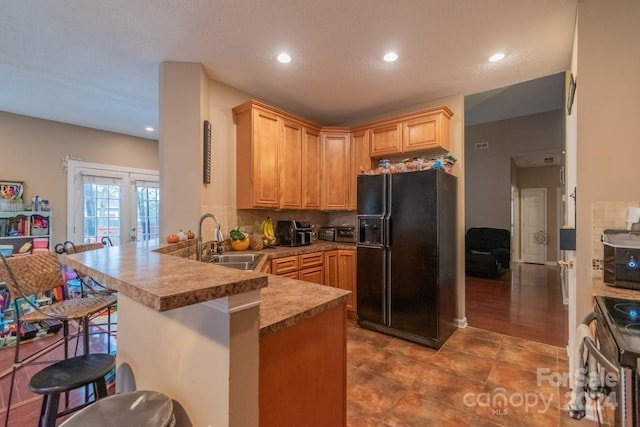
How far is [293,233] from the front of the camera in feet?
11.1

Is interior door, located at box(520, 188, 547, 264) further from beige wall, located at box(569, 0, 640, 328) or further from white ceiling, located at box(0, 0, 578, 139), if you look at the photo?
beige wall, located at box(569, 0, 640, 328)

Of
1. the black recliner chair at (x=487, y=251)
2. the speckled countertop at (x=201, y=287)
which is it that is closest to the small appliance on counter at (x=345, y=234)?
the speckled countertop at (x=201, y=287)

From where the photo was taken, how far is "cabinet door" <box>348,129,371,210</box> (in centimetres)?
370

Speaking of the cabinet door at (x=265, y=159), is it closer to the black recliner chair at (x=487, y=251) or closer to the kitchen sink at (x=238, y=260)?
the kitchen sink at (x=238, y=260)

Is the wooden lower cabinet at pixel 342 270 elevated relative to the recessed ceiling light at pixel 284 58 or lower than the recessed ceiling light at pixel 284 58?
lower

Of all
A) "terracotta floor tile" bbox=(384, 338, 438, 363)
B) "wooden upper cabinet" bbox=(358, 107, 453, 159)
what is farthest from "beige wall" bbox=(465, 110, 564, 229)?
"terracotta floor tile" bbox=(384, 338, 438, 363)

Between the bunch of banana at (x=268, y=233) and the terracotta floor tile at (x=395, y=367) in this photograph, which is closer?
the terracotta floor tile at (x=395, y=367)

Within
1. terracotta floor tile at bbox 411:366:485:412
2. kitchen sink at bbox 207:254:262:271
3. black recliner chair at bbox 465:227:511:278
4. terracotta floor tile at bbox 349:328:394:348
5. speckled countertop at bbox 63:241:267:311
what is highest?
speckled countertop at bbox 63:241:267:311

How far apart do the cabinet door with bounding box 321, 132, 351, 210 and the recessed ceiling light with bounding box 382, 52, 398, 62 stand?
1.35m

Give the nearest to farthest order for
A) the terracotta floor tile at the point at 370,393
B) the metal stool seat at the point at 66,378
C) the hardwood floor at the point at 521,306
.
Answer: the metal stool seat at the point at 66,378 < the terracotta floor tile at the point at 370,393 < the hardwood floor at the point at 521,306

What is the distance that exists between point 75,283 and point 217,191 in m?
2.71

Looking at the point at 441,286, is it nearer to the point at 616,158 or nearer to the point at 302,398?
the point at 616,158

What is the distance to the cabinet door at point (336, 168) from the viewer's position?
3.82 m

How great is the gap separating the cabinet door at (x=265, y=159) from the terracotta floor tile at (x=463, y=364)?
2262mm
